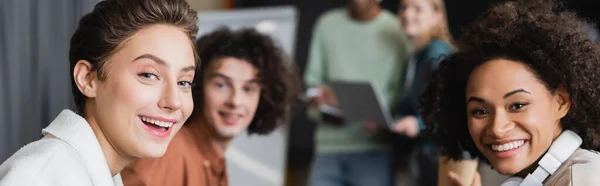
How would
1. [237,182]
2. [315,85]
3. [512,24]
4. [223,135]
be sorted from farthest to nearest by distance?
[315,85], [237,182], [223,135], [512,24]

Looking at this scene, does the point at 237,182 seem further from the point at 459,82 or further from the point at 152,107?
the point at 152,107

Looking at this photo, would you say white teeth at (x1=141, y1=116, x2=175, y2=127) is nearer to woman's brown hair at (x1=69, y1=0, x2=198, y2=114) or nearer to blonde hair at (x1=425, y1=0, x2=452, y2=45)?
woman's brown hair at (x1=69, y1=0, x2=198, y2=114)

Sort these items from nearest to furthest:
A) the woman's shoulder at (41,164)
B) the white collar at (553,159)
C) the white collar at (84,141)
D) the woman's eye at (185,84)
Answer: the woman's shoulder at (41,164), the white collar at (84,141), the woman's eye at (185,84), the white collar at (553,159)

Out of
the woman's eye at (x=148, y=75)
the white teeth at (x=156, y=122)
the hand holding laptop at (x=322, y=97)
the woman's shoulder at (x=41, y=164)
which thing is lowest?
the hand holding laptop at (x=322, y=97)

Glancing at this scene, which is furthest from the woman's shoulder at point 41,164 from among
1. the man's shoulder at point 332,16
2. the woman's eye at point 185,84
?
the man's shoulder at point 332,16

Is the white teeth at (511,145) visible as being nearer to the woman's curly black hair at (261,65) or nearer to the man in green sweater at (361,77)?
the woman's curly black hair at (261,65)

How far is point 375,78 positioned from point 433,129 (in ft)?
6.85

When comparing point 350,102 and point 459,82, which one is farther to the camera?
point 350,102

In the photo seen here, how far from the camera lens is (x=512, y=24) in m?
1.81

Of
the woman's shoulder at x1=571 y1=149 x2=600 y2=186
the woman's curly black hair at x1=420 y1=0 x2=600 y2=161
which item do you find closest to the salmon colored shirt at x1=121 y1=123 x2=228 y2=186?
the woman's curly black hair at x1=420 y1=0 x2=600 y2=161

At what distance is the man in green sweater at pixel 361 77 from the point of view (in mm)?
4125

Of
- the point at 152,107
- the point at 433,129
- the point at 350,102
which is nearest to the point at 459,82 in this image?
the point at 433,129

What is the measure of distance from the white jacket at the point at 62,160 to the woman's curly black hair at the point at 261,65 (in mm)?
678

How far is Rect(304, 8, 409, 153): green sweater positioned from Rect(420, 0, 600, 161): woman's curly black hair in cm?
216
